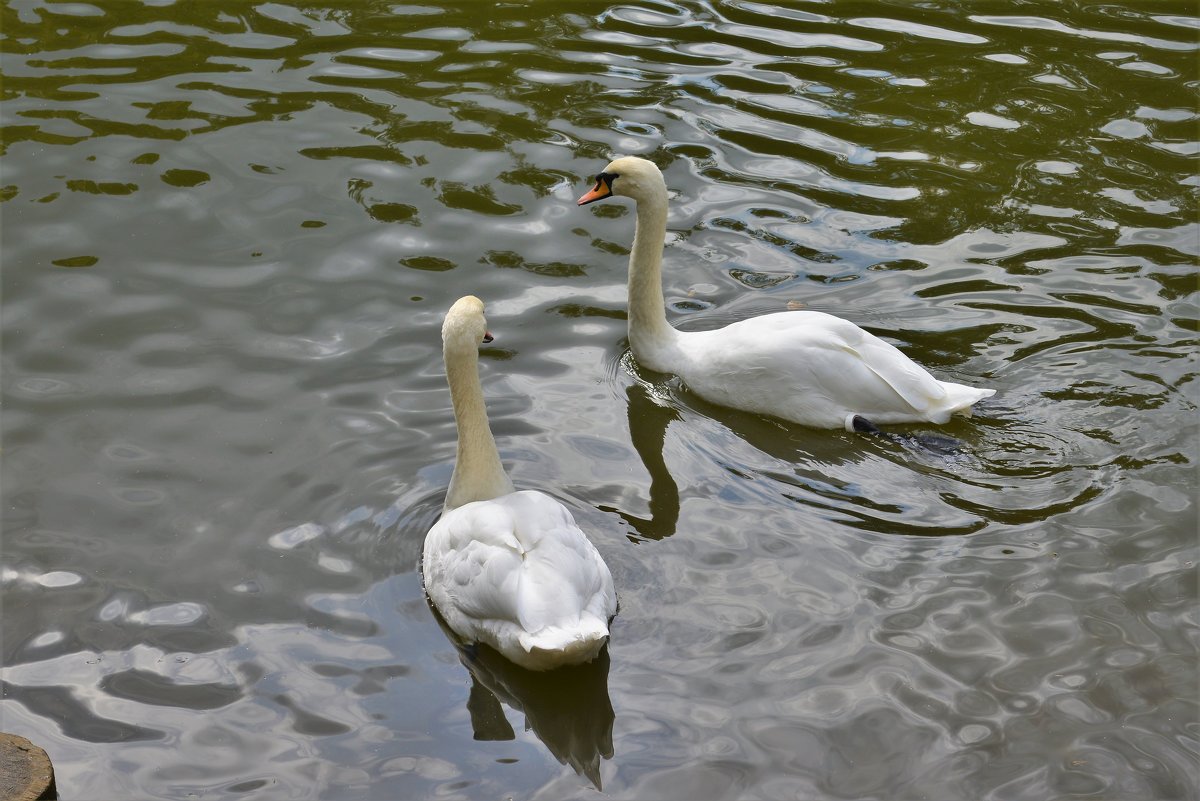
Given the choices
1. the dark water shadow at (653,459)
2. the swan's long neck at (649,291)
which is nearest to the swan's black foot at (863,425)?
the dark water shadow at (653,459)

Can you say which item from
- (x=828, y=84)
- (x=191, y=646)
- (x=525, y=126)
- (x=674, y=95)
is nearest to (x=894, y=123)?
(x=828, y=84)

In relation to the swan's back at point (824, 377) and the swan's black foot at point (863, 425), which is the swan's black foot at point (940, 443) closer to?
the swan's back at point (824, 377)

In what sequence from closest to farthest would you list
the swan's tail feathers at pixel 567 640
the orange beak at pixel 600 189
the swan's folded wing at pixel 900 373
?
the swan's tail feathers at pixel 567 640 < the swan's folded wing at pixel 900 373 < the orange beak at pixel 600 189

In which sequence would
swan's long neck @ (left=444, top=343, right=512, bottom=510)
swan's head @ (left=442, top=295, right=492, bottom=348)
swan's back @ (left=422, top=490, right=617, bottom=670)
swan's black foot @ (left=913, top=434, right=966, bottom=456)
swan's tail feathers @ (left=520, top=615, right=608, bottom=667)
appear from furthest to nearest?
swan's black foot @ (left=913, top=434, right=966, bottom=456) < swan's long neck @ (left=444, top=343, right=512, bottom=510) < swan's head @ (left=442, top=295, right=492, bottom=348) < swan's back @ (left=422, top=490, right=617, bottom=670) < swan's tail feathers @ (left=520, top=615, right=608, bottom=667)

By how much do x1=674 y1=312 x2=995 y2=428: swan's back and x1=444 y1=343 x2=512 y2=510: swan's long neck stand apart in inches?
68.1

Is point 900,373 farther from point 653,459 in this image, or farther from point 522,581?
point 522,581

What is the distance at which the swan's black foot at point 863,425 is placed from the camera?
6.91 meters

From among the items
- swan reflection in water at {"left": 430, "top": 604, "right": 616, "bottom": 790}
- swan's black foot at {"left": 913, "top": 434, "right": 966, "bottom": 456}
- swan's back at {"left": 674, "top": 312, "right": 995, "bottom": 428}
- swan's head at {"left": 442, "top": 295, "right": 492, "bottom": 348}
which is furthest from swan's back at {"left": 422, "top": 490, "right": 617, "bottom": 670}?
swan's black foot at {"left": 913, "top": 434, "right": 966, "bottom": 456}

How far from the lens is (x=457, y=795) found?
4762mm

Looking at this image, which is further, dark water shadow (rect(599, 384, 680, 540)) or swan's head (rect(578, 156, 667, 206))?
swan's head (rect(578, 156, 667, 206))

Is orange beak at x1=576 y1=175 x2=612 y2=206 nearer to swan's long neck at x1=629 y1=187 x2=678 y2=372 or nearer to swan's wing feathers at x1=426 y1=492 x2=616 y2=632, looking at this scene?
swan's long neck at x1=629 y1=187 x2=678 y2=372

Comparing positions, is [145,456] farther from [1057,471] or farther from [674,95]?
[674,95]

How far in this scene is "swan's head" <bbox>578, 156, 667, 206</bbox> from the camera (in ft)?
25.1

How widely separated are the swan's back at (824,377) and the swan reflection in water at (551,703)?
2206mm
